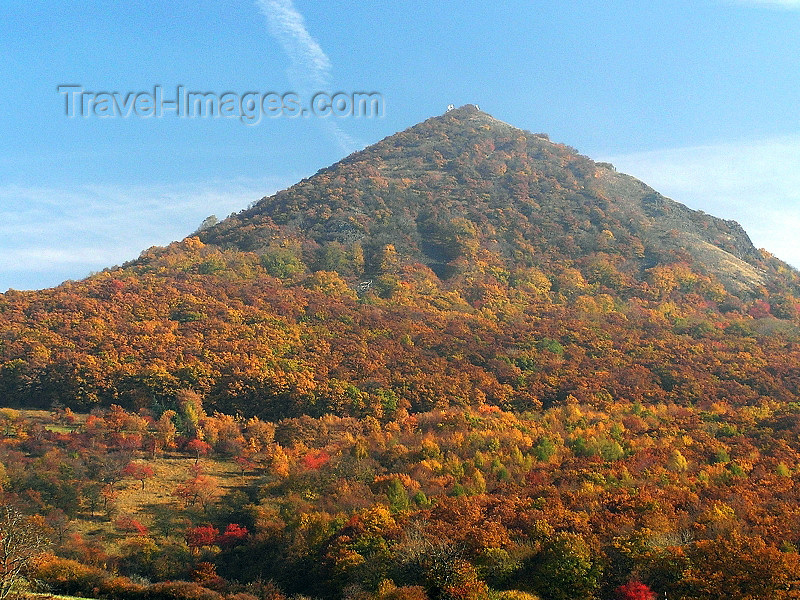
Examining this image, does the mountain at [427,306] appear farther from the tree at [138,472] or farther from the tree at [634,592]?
the tree at [634,592]

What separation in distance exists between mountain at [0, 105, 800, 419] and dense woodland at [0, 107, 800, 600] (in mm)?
334

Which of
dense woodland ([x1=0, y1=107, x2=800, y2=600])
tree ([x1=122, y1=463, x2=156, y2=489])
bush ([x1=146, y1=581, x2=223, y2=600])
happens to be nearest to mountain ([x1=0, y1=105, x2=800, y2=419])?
dense woodland ([x1=0, y1=107, x2=800, y2=600])

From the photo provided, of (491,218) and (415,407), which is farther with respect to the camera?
(491,218)

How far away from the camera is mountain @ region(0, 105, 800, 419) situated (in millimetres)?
60469

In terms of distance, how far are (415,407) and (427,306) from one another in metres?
23.0

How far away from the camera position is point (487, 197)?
380 feet

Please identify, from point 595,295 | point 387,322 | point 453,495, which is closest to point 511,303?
point 595,295

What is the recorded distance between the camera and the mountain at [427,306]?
60469 mm

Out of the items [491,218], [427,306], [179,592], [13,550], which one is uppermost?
[491,218]

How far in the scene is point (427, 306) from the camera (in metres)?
82.0

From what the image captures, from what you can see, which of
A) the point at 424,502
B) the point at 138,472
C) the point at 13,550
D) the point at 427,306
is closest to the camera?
the point at 13,550

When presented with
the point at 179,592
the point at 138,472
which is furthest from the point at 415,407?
the point at 179,592

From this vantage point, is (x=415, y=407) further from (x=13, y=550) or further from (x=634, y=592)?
(x=13, y=550)

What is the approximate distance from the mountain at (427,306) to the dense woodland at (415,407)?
33 centimetres
